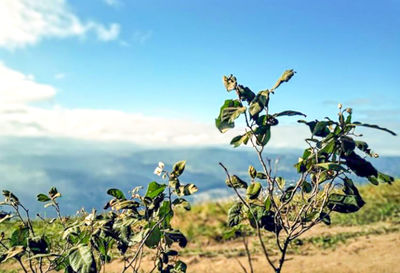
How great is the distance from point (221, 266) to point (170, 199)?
6.10 m

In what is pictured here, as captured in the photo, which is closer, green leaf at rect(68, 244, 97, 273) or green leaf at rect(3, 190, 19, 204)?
green leaf at rect(68, 244, 97, 273)

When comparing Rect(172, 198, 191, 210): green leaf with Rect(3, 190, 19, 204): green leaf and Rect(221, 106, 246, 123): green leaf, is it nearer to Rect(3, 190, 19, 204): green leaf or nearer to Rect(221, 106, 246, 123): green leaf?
Rect(221, 106, 246, 123): green leaf

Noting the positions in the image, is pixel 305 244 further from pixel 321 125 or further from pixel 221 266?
pixel 321 125

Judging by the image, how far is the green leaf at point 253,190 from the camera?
10.1ft

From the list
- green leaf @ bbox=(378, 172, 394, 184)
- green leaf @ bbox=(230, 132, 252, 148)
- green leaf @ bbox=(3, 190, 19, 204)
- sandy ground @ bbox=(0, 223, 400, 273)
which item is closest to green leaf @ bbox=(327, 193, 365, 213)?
green leaf @ bbox=(378, 172, 394, 184)

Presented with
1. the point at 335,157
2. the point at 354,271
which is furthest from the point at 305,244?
the point at 335,157

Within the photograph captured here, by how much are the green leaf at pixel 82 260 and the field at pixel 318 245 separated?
472 centimetres

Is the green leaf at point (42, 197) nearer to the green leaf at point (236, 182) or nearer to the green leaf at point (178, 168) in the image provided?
the green leaf at point (178, 168)

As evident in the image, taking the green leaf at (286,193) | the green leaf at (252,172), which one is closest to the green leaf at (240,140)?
the green leaf at (252,172)

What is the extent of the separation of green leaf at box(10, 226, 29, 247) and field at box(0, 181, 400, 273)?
14.8 feet

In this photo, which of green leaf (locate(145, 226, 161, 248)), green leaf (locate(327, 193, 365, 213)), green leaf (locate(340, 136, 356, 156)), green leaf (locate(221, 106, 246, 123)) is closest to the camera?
green leaf (locate(340, 136, 356, 156))

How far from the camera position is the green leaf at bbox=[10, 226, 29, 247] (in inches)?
118

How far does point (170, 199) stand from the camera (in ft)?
9.64

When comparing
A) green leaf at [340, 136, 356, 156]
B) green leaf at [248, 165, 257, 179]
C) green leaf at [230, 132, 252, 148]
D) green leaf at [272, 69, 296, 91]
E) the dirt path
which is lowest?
the dirt path
